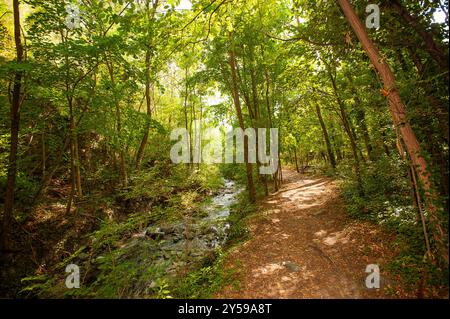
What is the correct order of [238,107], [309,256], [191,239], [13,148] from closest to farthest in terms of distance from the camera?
1. [309,256]
2. [13,148]
3. [191,239]
4. [238,107]

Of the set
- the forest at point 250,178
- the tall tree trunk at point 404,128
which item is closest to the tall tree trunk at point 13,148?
the forest at point 250,178

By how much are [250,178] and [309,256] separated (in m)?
5.65

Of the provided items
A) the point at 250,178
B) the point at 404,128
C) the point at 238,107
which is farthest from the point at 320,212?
the point at 238,107

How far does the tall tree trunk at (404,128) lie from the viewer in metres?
3.87

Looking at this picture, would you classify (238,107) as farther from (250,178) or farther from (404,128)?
(404,128)

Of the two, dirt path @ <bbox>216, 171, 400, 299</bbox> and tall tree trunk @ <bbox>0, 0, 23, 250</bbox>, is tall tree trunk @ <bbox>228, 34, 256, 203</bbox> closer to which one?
dirt path @ <bbox>216, 171, 400, 299</bbox>

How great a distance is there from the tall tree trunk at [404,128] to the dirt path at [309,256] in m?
1.44

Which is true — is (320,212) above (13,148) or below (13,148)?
below

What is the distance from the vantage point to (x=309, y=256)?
19.4 ft

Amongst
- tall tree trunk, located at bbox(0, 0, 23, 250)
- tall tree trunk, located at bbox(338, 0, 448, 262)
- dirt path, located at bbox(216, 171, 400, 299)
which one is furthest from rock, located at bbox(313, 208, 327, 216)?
tall tree trunk, located at bbox(0, 0, 23, 250)

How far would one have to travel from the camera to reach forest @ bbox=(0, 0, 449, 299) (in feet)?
13.8

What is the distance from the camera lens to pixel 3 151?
869cm

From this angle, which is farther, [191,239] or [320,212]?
[191,239]

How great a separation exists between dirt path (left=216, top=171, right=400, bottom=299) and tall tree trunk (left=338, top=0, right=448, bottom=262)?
4.71 ft
